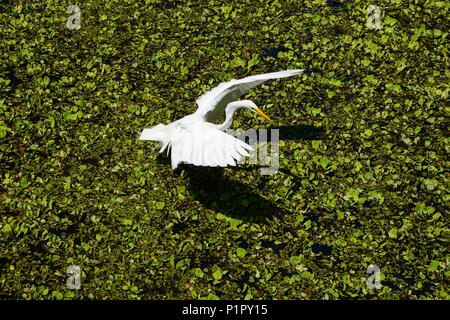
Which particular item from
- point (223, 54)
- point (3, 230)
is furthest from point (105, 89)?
point (3, 230)

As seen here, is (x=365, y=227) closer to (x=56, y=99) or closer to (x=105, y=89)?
(x=105, y=89)

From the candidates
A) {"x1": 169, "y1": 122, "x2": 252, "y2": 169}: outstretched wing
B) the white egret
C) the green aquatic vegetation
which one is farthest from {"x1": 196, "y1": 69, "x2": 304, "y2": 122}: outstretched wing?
the green aquatic vegetation

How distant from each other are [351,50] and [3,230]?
12.8ft

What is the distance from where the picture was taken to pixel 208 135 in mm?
3148

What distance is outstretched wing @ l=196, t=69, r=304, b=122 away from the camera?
11.7 ft

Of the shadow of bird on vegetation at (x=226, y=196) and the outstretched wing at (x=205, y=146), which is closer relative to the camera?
the outstretched wing at (x=205, y=146)

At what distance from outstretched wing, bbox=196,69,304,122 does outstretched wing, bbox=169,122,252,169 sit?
26 centimetres

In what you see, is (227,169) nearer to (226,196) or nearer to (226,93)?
(226,196)

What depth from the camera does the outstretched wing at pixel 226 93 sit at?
3.58m

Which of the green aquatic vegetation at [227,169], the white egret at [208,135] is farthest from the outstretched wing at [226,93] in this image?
the green aquatic vegetation at [227,169]

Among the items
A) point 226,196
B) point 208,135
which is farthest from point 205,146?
point 226,196

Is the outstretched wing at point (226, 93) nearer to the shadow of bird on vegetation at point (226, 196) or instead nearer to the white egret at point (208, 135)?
the white egret at point (208, 135)

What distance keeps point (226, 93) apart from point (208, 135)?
24.8 inches

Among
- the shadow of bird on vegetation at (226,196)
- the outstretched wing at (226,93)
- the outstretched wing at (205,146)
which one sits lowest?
the shadow of bird on vegetation at (226,196)
